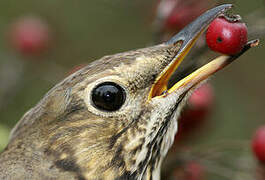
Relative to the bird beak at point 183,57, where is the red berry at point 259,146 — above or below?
below

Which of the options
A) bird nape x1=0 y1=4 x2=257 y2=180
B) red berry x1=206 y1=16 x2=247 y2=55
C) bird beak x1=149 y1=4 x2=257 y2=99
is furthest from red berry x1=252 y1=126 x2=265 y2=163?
red berry x1=206 y1=16 x2=247 y2=55

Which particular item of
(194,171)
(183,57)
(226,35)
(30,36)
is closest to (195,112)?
(194,171)

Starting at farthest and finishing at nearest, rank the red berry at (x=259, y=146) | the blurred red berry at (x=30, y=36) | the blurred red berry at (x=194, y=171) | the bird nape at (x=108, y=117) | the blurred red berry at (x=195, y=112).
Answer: the blurred red berry at (x=30, y=36) → the blurred red berry at (x=195, y=112) → the blurred red berry at (x=194, y=171) → the red berry at (x=259, y=146) → the bird nape at (x=108, y=117)

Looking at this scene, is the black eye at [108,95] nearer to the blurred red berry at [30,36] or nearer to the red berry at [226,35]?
the red berry at [226,35]

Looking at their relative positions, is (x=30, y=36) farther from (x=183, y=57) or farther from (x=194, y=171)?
(x=183, y=57)

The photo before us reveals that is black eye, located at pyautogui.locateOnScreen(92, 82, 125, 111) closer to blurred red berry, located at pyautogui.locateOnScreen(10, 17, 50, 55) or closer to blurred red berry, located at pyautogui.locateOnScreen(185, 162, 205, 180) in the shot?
blurred red berry, located at pyautogui.locateOnScreen(185, 162, 205, 180)

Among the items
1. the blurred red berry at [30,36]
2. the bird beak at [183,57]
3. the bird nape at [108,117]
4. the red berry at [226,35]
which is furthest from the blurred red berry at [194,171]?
the blurred red berry at [30,36]

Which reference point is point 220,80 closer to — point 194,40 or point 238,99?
point 238,99
